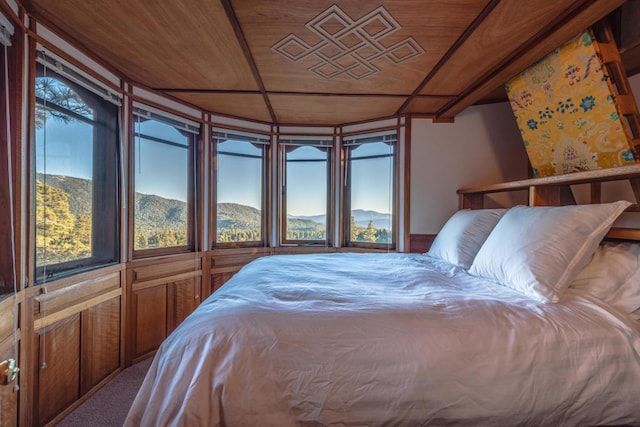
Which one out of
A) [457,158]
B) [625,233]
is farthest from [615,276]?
[457,158]

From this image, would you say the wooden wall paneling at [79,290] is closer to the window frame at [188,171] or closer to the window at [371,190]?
the window frame at [188,171]

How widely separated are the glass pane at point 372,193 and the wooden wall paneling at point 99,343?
2263 millimetres

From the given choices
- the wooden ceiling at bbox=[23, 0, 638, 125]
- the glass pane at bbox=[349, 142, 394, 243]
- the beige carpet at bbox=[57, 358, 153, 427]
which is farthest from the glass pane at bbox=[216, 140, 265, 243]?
the beige carpet at bbox=[57, 358, 153, 427]

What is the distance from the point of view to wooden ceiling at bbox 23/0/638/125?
4.61ft

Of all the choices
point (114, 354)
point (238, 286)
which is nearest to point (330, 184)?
point (238, 286)

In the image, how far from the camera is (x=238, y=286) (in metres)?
1.29

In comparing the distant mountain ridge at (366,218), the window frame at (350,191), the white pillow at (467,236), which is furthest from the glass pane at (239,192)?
the white pillow at (467,236)

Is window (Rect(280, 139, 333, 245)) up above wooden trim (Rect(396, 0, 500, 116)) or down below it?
below

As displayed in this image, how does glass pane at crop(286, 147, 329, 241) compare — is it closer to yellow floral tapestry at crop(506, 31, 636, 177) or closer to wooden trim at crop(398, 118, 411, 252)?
wooden trim at crop(398, 118, 411, 252)

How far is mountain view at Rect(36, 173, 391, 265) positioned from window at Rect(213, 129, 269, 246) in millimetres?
11

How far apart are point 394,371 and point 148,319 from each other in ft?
7.25

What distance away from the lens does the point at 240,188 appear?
317 cm

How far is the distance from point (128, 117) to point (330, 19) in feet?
5.63

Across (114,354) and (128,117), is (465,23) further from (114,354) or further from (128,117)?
(114,354)
